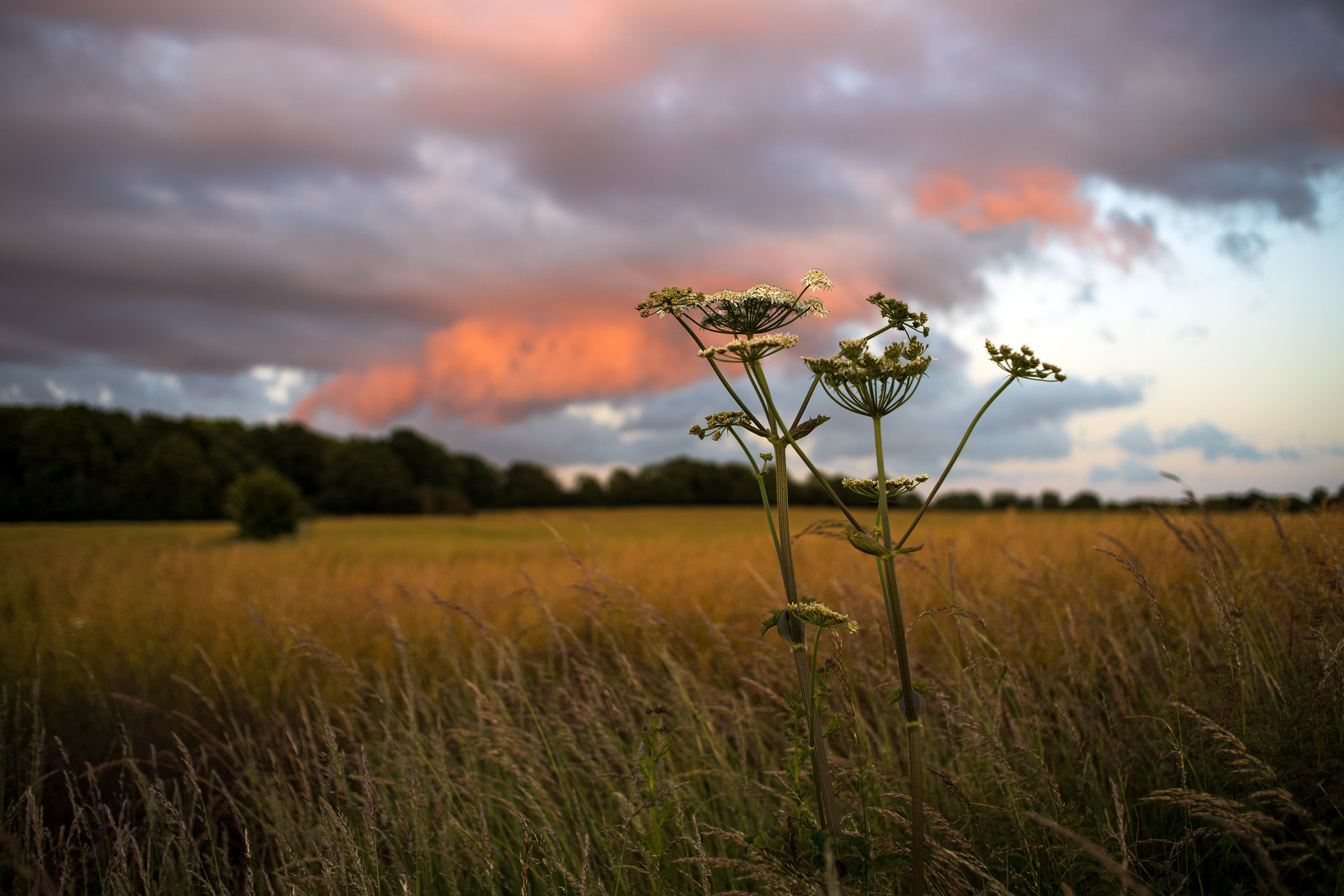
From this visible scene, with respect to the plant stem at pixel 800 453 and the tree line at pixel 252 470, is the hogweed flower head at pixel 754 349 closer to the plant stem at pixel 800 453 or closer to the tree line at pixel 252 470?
the plant stem at pixel 800 453

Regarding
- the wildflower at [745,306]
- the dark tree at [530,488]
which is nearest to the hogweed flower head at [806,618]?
the wildflower at [745,306]

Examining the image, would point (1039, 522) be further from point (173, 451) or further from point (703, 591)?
point (173, 451)

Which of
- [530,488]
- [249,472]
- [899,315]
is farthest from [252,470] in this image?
[899,315]

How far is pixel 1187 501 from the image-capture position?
371cm

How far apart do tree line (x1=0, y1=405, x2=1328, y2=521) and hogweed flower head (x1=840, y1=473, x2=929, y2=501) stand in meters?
26.3

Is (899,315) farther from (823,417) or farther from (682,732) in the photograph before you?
(682,732)

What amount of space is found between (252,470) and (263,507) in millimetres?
25673

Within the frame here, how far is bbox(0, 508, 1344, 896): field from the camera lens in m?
1.95

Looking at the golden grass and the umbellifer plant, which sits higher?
the umbellifer plant

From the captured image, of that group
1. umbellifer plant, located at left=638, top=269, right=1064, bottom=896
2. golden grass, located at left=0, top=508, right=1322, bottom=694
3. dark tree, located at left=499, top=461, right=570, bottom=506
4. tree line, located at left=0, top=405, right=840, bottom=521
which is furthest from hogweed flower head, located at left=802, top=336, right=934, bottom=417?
dark tree, located at left=499, top=461, right=570, bottom=506

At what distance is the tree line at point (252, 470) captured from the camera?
110ft

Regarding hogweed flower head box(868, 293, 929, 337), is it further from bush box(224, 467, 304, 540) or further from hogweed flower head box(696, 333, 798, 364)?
bush box(224, 467, 304, 540)

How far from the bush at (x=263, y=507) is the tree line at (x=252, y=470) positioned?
1308cm

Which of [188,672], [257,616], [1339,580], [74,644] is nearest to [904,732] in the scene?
[1339,580]
